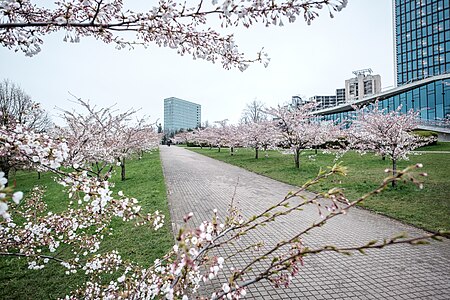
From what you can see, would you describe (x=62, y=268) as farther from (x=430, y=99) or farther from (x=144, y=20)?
(x=430, y=99)

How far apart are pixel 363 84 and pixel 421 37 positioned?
2375 centimetres

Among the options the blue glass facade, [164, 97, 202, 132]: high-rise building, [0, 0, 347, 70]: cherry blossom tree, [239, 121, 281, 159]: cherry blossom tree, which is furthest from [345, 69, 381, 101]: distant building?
[164, 97, 202, 132]: high-rise building

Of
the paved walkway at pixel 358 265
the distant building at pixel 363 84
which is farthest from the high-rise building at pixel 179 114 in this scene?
the paved walkway at pixel 358 265

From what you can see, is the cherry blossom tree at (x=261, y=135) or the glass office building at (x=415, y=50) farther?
the glass office building at (x=415, y=50)

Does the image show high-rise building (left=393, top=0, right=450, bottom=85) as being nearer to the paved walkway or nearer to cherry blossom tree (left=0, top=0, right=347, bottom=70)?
the paved walkway

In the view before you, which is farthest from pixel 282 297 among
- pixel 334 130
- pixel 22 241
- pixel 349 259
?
pixel 334 130

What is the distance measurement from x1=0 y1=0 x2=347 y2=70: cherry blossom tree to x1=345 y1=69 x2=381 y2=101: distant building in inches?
3108

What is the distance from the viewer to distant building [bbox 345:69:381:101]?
76375mm

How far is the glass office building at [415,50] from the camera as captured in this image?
137 feet

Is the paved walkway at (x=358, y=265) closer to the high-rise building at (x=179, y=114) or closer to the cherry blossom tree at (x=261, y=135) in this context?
the cherry blossom tree at (x=261, y=135)

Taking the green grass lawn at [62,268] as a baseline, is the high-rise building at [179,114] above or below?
above

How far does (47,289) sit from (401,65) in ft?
251

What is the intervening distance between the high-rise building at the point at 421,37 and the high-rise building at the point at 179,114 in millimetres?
133248

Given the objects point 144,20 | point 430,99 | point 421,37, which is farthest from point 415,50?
point 144,20
